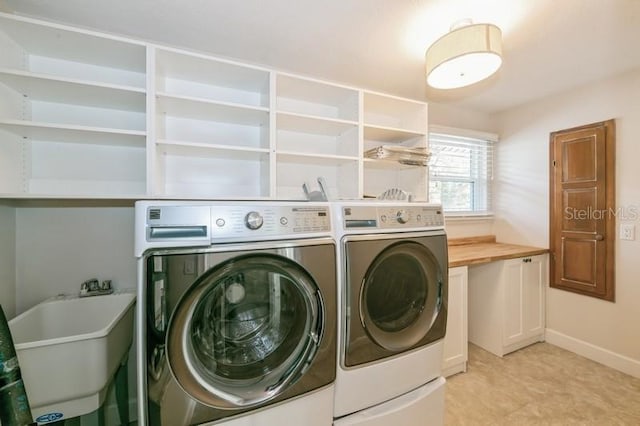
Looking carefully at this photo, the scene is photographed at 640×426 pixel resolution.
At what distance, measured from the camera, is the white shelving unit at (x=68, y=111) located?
127 cm

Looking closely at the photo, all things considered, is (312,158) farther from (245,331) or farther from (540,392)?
(540,392)

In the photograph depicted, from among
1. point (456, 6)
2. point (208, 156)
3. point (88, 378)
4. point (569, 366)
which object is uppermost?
point (456, 6)

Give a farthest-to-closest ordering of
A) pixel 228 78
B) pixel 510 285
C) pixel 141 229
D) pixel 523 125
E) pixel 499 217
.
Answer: pixel 499 217 → pixel 523 125 → pixel 510 285 → pixel 228 78 → pixel 141 229

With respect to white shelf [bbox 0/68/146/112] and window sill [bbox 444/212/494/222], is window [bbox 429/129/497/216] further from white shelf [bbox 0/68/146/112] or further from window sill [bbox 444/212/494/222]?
white shelf [bbox 0/68/146/112]

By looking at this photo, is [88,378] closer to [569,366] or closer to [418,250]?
[418,250]

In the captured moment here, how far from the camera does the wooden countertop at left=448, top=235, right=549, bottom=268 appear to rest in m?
2.03

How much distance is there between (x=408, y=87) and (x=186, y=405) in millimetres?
2511

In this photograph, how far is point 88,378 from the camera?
3.38ft

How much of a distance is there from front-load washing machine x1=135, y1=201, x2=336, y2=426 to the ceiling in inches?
43.4

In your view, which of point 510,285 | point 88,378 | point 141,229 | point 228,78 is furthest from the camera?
point 510,285

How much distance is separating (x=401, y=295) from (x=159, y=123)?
1.62 m

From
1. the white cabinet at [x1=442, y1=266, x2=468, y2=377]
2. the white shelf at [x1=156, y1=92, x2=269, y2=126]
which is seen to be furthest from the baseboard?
the white shelf at [x1=156, y1=92, x2=269, y2=126]

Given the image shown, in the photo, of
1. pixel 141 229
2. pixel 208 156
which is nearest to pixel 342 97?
pixel 208 156

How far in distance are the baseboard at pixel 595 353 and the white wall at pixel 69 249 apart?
343 cm
